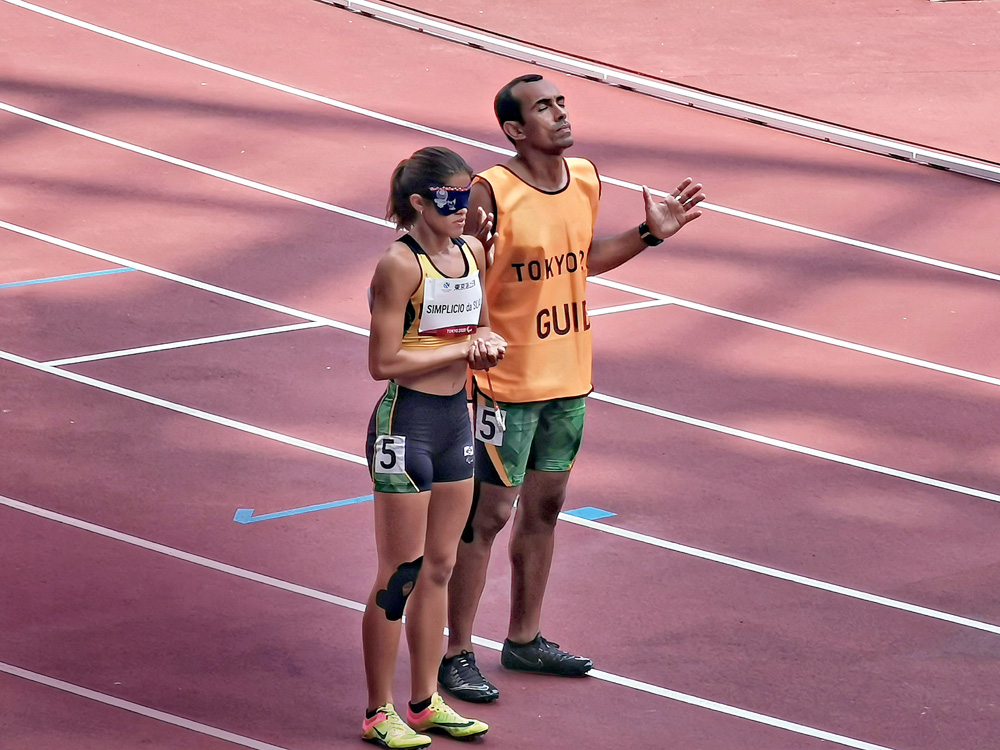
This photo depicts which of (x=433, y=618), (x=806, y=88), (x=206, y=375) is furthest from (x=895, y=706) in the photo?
(x=806, y=88)

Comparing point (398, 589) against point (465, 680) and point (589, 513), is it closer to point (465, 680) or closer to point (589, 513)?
point (465, 680)

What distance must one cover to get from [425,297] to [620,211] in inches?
294

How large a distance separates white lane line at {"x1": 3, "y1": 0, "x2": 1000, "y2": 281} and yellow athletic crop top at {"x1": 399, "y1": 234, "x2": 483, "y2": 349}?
7.36 metres

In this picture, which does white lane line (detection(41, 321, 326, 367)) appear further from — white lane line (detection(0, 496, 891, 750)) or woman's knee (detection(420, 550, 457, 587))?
woman's knee (detection(420, 550, 457, 587))

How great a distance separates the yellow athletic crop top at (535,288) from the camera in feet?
21.1

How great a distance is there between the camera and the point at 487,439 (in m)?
6.48

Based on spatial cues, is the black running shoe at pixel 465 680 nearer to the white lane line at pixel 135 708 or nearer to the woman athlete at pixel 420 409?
the woman athlete at pixel 420 409

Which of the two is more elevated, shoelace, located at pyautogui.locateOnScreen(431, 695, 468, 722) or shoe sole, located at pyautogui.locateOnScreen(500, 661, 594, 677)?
shoelace, located at pyautogui.locateOnScreen(431, 695, 468, 722)

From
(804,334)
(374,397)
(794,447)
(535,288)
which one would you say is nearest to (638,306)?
(804,334)

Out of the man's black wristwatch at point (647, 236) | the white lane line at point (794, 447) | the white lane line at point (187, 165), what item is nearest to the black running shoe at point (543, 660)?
the man's black wristwatch at point (647, 236)

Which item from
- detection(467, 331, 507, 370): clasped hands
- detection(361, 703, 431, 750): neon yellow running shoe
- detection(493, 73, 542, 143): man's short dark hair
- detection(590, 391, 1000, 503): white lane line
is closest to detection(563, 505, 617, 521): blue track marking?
detection(590, 391, 1000, 503): white lane line

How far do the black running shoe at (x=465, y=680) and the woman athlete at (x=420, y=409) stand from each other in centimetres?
44

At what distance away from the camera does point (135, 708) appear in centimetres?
638

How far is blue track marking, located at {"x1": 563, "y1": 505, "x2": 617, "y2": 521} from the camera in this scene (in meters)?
8.39
